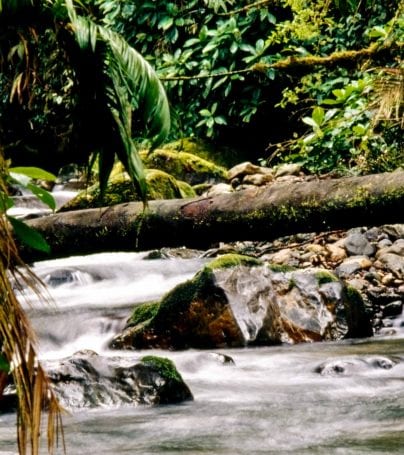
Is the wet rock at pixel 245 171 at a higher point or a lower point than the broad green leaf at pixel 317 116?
lower

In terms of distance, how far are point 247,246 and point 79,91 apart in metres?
8.43

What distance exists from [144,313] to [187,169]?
6.33 meters

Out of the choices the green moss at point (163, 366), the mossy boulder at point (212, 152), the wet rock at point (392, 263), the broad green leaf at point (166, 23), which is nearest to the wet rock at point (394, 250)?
the wet rock at point (392, 263)

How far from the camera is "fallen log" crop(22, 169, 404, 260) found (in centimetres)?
325

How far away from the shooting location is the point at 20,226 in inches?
52.5

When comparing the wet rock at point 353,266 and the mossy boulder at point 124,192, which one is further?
the mossy boulder at point 124,192

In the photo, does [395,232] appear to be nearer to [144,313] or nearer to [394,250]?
[394,250]

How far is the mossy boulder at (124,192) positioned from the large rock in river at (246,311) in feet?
5.23

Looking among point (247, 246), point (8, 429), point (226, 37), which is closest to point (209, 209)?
point (8, 429)

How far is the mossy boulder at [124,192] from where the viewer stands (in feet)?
31.4

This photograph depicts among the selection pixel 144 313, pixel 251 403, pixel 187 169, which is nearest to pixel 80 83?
pixel 251 403

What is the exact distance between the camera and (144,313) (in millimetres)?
7293

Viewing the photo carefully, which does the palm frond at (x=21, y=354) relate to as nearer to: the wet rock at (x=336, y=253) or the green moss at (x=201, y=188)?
the wet rock at (x=336, y=253)

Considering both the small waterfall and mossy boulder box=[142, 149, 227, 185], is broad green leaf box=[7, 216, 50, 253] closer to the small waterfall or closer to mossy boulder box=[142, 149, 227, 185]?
the small waterfall
